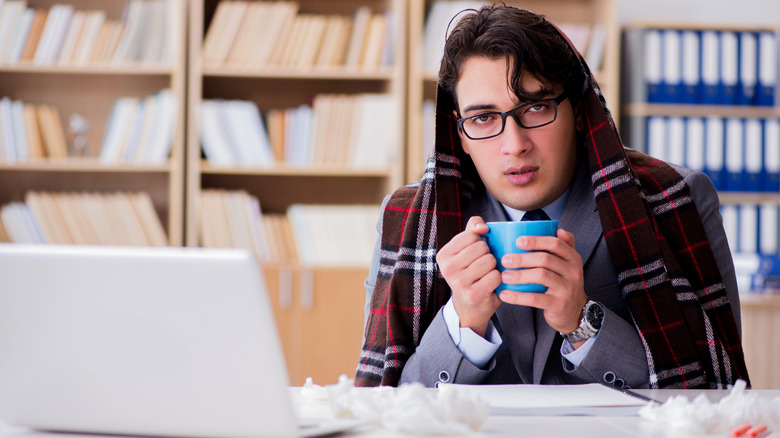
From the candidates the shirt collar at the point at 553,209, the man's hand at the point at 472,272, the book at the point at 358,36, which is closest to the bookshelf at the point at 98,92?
the book at the point at 358,36

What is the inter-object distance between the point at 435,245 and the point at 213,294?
2.79 ft

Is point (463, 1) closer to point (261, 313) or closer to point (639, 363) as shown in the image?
point (639, 363)

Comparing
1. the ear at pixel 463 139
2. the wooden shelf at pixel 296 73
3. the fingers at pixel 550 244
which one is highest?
the wooden shelf at pixel 296 73

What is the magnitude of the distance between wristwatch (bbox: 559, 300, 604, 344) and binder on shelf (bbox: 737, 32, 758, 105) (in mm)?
2546

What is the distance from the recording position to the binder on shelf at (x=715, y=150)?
3260mm

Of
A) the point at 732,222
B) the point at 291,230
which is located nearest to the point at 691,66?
Answer: the point at 732,222

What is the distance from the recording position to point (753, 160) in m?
3.29

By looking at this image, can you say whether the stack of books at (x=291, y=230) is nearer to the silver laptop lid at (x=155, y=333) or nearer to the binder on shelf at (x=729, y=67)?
the binder on shelf at (x=729, y=67)

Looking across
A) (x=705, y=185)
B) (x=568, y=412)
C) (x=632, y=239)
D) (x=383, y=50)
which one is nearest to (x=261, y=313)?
(x=568, y=412)

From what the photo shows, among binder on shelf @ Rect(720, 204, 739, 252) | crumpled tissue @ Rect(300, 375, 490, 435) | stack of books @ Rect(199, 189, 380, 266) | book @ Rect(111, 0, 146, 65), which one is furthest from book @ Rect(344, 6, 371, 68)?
crumpled tissue @ Rect(300, 375, 490, 435)

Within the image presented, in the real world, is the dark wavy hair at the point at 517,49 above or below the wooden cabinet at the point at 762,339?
above

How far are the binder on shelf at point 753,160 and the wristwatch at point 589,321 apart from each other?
2.45 m

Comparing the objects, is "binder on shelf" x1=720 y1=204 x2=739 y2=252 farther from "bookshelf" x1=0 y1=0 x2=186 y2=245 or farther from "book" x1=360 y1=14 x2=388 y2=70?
"bookshelf" x1=0 y1=0 x2=186 y2=245

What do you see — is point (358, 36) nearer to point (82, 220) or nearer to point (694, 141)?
point (82, 220)
